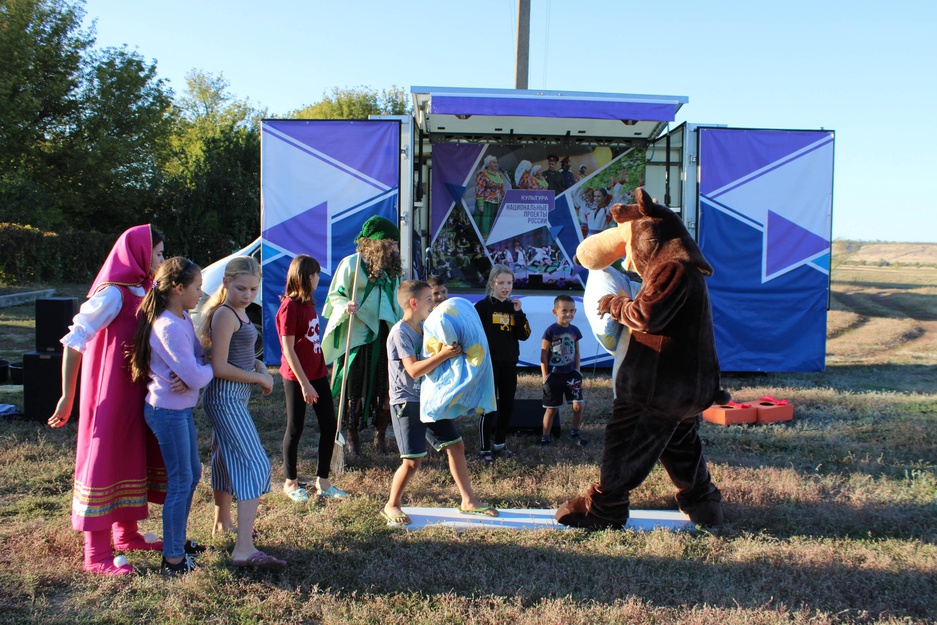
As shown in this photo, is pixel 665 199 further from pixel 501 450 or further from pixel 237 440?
pixel 237 440

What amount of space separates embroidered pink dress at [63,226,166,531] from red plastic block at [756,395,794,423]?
5.36 meters

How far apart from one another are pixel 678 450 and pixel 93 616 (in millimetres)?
3038

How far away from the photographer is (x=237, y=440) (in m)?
3.55

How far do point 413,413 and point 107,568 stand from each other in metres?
1.70

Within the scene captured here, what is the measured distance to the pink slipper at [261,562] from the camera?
345cm

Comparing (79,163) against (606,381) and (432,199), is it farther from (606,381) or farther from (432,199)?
(606,381)

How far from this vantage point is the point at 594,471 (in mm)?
5086

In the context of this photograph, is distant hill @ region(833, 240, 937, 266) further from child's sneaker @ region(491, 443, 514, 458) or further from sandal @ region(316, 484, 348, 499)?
sandal @ region(316, 484, 348, 499)

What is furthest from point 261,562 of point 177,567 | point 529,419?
point 529,419

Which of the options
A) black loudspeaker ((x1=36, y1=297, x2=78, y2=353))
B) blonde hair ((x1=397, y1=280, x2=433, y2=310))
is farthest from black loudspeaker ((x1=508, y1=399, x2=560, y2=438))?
black loudspeaker ((x1=36, y1=297, x2=78, y2=353))

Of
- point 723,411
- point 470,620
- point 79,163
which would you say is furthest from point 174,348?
point 79,163

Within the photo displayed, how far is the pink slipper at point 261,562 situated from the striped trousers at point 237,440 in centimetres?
28

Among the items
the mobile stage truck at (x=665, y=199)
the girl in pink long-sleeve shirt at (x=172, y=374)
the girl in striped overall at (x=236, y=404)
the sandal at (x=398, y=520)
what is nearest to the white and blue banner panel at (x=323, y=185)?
the mobile stage truck at (x=665, y=199)

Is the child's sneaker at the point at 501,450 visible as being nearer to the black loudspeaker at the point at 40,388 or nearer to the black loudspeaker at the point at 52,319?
the black loudspeaker at the point at 40,388
